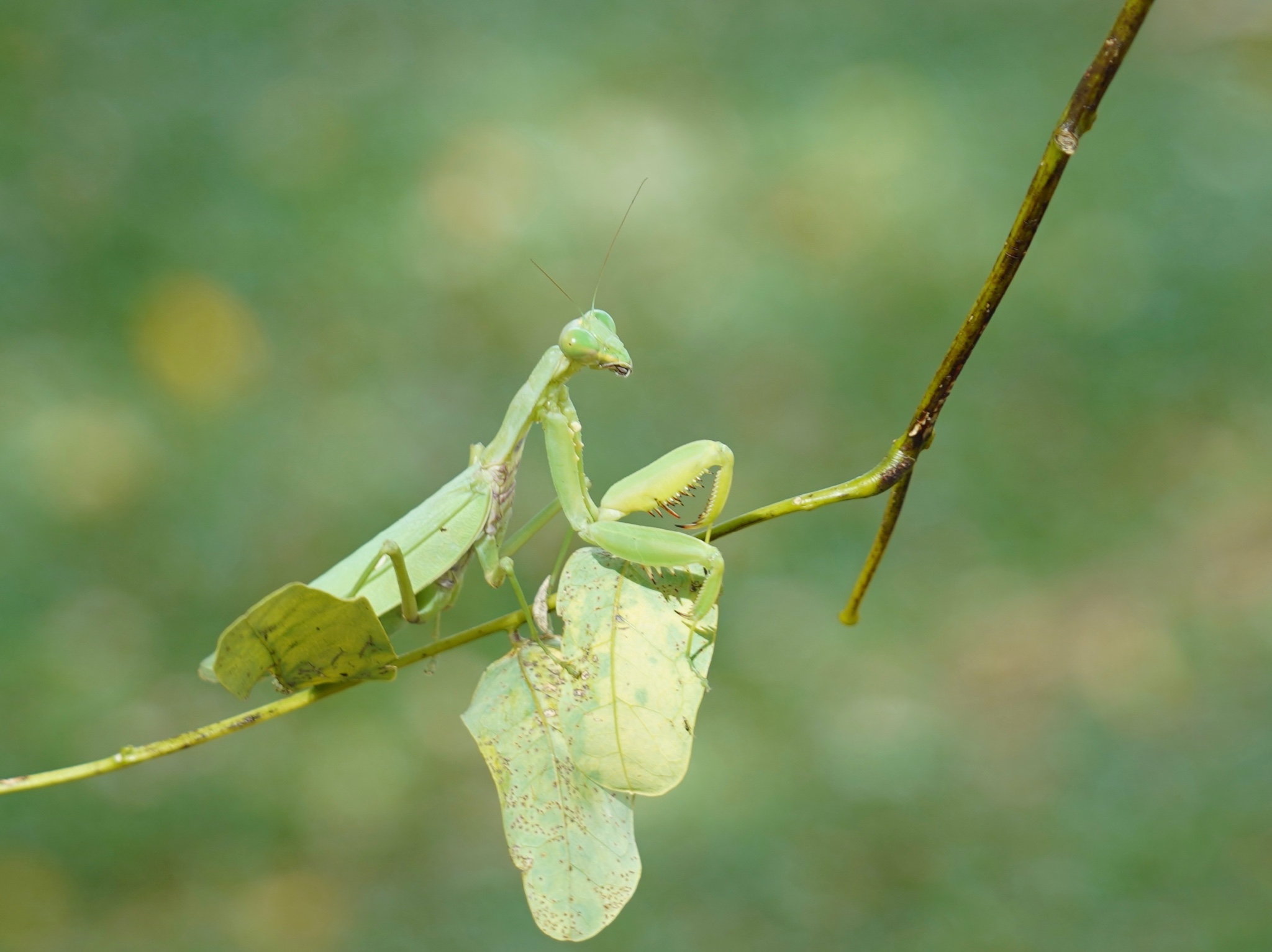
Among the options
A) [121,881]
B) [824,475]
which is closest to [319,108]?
[824,475]

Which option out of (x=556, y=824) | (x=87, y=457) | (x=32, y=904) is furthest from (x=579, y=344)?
(x=87, y=457)

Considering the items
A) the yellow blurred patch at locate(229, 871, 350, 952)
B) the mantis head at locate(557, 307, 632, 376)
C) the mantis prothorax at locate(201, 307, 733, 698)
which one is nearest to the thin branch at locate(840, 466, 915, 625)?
the mantis prothorax at locate(201, 307, 733, 698)

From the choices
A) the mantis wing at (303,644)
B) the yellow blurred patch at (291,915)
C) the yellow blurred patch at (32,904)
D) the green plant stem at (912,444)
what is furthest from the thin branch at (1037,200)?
the yellow blurred patch at (32,904)

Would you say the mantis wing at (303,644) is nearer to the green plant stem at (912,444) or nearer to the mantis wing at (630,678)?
the green plant stem at (912,444)

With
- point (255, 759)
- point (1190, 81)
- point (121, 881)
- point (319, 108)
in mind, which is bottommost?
point (121, 881)

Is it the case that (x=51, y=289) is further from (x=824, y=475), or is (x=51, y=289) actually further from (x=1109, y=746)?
(x=1109, y=746)

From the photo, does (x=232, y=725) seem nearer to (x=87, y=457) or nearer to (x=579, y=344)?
(x=579, y=344)
